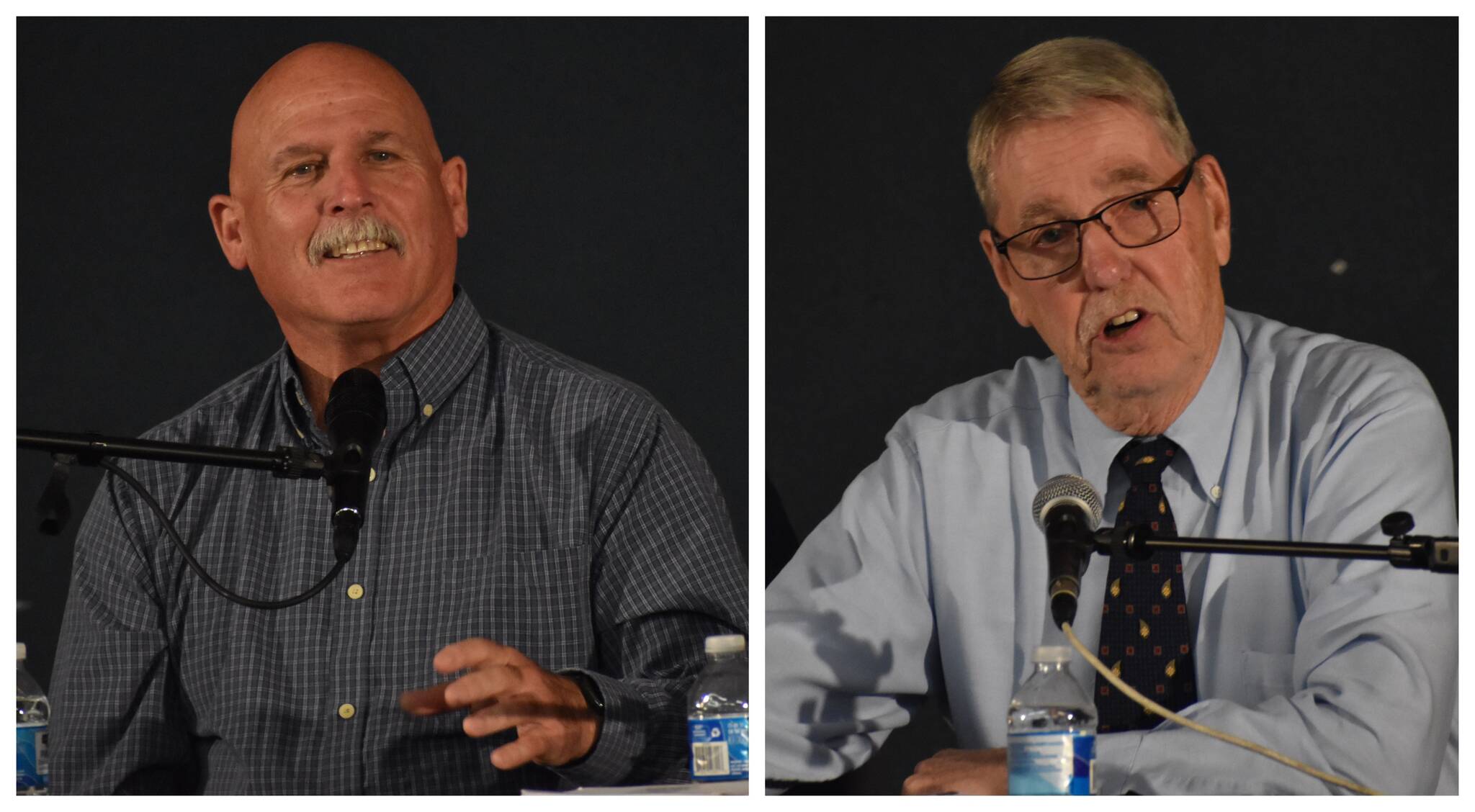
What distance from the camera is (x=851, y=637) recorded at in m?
2.68

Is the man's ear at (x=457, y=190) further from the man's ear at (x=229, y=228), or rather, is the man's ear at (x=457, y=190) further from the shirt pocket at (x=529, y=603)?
the shirt pocket at (x=529, y=603)

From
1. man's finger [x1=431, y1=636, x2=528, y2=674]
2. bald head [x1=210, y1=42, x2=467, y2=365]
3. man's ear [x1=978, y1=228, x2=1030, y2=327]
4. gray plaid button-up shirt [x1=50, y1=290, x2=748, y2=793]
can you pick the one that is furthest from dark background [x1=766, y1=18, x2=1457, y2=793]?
bald head [x1=210, y1=42, x2=467, y2=365]

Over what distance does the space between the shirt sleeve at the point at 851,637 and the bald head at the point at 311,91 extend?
37.0 inches

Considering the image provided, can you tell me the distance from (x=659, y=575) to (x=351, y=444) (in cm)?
63

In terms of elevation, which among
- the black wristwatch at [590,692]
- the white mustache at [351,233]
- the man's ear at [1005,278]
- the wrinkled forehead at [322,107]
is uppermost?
the wrinkled forehead at [322,107]

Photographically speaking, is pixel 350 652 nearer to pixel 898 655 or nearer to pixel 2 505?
pixel 2 505

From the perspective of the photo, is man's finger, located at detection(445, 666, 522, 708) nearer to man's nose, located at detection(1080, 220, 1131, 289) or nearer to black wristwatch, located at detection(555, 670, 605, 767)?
black wristwatch, located at detection(555, 670, 605, 767)

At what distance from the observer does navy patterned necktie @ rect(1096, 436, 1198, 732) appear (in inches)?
99.6

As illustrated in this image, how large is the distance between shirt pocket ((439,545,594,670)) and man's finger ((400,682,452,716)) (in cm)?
10

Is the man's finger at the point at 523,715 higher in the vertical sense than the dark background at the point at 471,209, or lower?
lower

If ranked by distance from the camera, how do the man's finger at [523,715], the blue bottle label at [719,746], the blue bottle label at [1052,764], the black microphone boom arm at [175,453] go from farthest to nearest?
the blue bottle label at [719,746], the man's finger at [523,715], the blue bottle label at [1052,764], the black microphone boom arm at [175,453]

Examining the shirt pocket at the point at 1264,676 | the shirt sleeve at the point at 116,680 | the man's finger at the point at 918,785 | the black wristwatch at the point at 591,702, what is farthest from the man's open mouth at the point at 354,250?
the shirt pocket at the point at 1264,676

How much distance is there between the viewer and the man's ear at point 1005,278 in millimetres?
2709

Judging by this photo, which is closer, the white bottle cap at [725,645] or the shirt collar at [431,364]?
the white bottle cap at [725,645]
